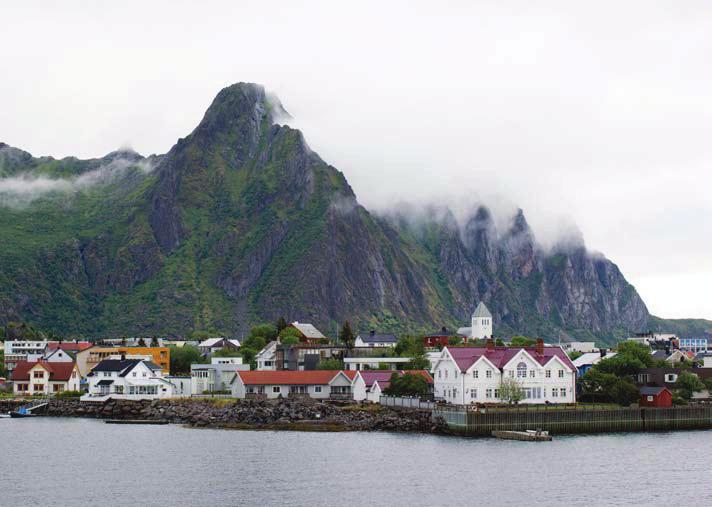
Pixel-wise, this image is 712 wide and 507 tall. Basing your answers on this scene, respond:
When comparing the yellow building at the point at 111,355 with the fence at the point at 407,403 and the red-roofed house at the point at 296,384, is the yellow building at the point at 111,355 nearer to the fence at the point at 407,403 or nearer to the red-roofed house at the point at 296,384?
the red-roofed house at the point at 296,384

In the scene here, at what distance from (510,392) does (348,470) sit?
3375 centimetres

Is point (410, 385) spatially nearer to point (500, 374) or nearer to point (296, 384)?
point (500, 374)

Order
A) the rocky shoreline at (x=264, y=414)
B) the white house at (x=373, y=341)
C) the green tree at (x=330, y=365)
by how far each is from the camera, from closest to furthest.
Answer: the rocky shoreline at (x=264, y=414), the green tree at (x=330, y=365), the white house at (x=373, y=341)

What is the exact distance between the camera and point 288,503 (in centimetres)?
6494

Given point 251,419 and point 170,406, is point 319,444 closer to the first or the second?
point 251,419

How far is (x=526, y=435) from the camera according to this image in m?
94.8

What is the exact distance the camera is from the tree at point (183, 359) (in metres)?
170

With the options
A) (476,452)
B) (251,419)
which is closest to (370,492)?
(476,452)

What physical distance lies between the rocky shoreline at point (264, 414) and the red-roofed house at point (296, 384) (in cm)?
420

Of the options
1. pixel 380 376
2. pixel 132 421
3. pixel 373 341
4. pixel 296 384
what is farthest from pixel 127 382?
pixel 373 341

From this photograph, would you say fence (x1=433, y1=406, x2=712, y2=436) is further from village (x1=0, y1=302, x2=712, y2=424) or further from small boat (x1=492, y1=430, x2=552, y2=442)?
village (x1=0, y1=302, x2=712, y2=424)

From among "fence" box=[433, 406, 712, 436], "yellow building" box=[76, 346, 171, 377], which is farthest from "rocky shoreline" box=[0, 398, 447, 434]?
"yellow building" box=[76, 346, 171, 377]

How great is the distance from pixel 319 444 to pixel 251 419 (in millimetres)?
21013

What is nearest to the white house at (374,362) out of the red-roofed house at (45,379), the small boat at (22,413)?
the red-roofed house at (45,379)
